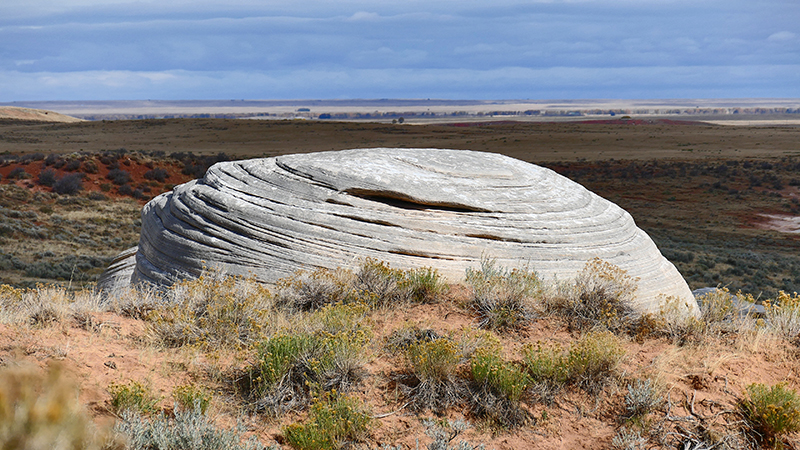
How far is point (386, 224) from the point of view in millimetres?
9000

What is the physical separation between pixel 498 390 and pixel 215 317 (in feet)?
10.7

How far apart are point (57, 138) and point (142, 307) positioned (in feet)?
251

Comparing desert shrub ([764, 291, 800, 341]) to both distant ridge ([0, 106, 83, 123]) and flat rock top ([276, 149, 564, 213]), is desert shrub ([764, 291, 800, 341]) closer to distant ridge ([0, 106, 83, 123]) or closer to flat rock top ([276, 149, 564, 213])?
flat rock top ([276, 149, 564, 213])

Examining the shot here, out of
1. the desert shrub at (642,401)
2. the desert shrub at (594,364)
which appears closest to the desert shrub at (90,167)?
the desert shrub at (594,364)

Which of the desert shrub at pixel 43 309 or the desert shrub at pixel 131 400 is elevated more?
the desert shrub at pixel 43 309

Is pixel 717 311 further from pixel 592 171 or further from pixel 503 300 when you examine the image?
pixel 592 171

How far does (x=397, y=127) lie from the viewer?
92688mm

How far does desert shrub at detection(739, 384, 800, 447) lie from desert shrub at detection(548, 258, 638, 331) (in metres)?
1.88

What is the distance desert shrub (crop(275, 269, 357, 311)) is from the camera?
731 centimetres

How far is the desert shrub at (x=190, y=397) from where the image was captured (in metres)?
4.46

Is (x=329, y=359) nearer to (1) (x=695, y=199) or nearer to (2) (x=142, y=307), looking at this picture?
(2) (x=142, y=307)

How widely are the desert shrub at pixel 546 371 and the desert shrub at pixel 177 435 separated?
2469 mm

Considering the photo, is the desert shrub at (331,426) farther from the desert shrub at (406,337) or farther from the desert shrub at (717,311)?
the desert shrub at (717,311)

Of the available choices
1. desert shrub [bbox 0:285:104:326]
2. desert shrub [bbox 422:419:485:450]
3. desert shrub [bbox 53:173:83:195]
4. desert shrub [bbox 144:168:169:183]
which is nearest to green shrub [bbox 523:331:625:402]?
desert shrub [bbox 422:419:485:450]
